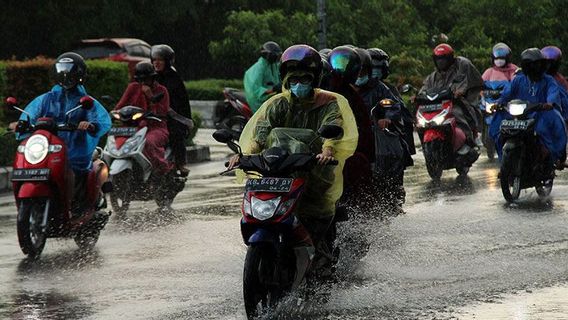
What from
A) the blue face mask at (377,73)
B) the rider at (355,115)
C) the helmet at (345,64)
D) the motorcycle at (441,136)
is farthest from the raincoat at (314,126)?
the motorcycle at (441,136)

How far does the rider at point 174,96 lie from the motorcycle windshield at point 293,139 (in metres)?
7.16

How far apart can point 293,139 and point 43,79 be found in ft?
48.2

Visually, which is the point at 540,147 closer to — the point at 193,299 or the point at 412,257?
Answer: the point at 412,257

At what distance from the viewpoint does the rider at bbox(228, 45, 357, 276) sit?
8969mm

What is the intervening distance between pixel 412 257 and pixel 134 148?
187 inches

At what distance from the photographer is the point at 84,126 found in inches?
463

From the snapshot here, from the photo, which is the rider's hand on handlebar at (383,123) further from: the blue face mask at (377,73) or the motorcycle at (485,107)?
the motorcycle at (485,107)

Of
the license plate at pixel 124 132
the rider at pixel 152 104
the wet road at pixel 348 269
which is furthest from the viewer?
the rider at pixel 152 104

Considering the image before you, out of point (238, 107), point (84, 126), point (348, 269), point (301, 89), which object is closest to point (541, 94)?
point (84, 126)

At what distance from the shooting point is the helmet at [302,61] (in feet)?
29.3

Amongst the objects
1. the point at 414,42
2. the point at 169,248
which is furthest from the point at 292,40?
the point at 169,248

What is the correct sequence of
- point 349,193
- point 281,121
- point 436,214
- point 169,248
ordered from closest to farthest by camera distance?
point 281,121, point 349,193, point 169,248, point 436,214

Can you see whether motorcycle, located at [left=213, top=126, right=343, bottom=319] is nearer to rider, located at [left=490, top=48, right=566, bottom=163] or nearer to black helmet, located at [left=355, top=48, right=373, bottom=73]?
black helmet, located at [left=355, top=48, right=373, bottom=73]

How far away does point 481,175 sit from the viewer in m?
18.2
